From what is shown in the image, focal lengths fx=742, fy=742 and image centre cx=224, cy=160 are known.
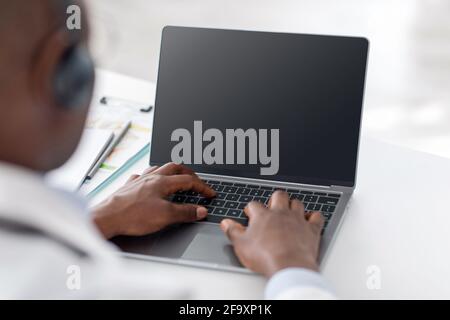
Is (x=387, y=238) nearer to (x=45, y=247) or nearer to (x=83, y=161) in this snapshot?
(x=83, y=161)

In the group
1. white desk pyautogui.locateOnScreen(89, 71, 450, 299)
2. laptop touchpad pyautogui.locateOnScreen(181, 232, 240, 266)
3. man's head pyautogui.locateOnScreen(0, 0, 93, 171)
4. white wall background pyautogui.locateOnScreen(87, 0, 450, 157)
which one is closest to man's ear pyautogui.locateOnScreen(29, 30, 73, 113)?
man's head pyautogui.locateOnScreen(0, 0, 93, 171)

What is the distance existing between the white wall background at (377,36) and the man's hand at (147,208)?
1897mm

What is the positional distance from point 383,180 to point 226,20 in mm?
2786

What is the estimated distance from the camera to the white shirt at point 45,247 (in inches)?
25.4

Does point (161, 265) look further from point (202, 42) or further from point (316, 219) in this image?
point (202, 42)

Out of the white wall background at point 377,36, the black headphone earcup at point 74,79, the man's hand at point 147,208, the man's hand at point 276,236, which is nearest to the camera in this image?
the black headphone earcup at point 74,79

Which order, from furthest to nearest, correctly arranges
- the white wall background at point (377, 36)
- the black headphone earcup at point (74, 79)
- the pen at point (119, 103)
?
the white wall background at point (377, 36), the pen at point (119, 103), the black headphone earcup at point (74, 79)

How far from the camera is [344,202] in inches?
51.6

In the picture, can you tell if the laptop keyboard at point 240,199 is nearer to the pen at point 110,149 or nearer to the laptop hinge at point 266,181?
the laptop hinge at point 266,181

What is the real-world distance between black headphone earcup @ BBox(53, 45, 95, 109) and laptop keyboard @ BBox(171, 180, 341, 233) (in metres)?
0.50

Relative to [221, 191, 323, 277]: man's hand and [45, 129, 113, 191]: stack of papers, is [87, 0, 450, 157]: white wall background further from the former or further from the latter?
[221, 191, 323, 277]: man's hand

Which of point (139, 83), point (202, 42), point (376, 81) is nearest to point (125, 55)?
point (376, 81)

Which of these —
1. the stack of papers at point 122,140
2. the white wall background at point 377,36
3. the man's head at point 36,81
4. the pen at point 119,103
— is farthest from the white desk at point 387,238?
the white wall background at point 377,36
